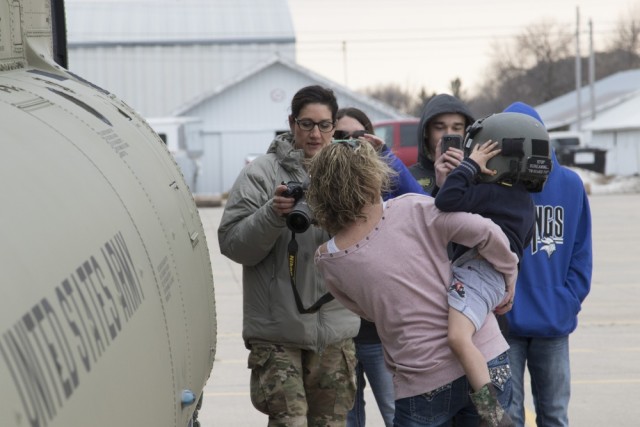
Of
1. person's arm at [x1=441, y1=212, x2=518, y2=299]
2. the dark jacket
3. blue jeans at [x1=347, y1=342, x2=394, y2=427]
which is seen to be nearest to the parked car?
blue jeans at [x1=347, y1=342, x2=394, y2=427]

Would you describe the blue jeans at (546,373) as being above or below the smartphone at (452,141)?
below

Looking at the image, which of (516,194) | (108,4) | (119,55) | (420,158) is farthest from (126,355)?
(108,4)

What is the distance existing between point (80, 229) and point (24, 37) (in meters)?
1.80

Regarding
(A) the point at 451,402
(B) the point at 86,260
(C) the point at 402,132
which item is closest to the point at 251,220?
(A) the point at 451,402

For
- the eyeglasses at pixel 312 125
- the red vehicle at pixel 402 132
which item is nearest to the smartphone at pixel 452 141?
the eyeglasses at pixel 312 125

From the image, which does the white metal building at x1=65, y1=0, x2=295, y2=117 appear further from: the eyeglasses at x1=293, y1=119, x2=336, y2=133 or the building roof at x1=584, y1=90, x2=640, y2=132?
the eyeglasses at x1=293, y1=119, x2=336, y2=133

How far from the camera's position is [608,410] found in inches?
291

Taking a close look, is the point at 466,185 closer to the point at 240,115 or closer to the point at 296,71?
the point at 296,71

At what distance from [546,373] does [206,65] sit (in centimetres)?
4113

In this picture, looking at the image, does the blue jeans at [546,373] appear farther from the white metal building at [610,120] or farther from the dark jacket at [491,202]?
the white metal building at [610,120]

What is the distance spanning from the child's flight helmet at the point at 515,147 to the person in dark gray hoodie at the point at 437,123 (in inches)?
45.6

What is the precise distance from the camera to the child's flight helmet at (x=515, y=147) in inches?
145

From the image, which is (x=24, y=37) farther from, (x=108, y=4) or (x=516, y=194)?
(x=108, y=4)

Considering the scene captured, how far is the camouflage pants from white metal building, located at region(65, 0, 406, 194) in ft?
106
